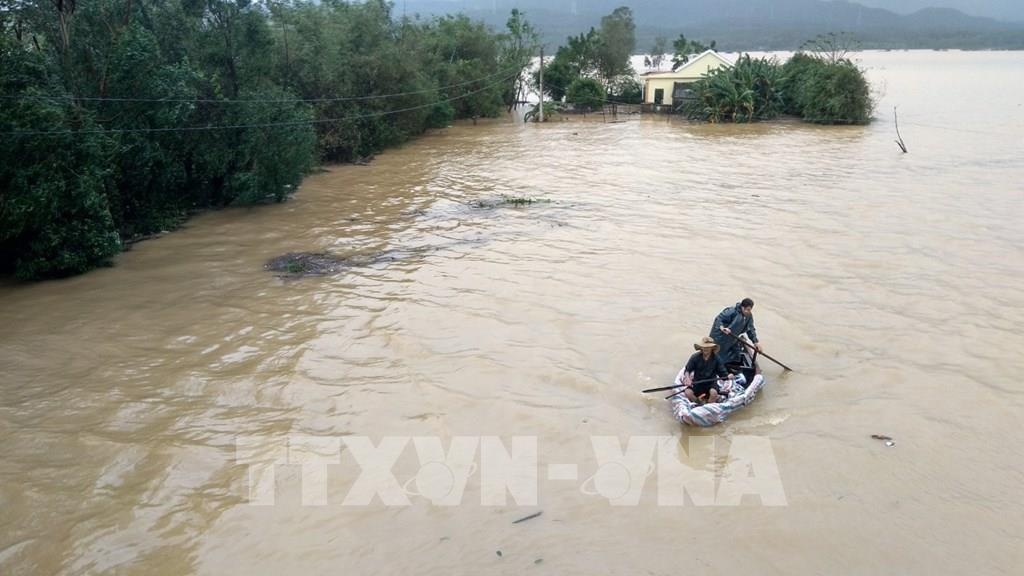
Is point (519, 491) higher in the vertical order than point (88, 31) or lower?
lower

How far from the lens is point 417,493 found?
8203mm

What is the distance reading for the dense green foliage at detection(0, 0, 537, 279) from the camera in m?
14.3

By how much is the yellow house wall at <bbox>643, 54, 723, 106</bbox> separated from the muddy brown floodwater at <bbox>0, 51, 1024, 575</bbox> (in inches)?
1127

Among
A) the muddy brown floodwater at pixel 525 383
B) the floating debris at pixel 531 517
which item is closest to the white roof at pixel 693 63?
the muddy brown floodwater at pixel 525 383

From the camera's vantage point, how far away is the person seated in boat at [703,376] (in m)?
9.73

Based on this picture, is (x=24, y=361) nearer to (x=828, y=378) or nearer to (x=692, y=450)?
(x=692, y=450)

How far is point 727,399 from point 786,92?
4072 centimetres

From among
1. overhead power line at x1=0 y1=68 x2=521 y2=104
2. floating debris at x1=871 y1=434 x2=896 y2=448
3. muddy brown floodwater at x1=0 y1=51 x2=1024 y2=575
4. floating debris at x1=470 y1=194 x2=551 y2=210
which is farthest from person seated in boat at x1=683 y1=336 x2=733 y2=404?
overhead power line at x1=0 y1=68 x2=521 y2=104

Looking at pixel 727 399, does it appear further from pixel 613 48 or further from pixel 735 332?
pixel 613 48

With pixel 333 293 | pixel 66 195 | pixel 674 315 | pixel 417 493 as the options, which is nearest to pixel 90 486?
pixel 417 493

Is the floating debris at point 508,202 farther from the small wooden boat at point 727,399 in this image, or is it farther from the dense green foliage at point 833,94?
the dense green foliage at point 833,94

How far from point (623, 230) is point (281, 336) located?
1009cm

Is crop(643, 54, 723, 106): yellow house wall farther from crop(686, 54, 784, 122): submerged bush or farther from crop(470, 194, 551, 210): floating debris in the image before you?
crop(470, 194, 551, 210): floating debris

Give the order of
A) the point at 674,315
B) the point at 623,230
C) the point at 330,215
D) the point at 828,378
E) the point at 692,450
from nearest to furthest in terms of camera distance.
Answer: the point at 692,450, the point at 828,378, the point at 674,315, the point at 623,230, the point at 330,215
